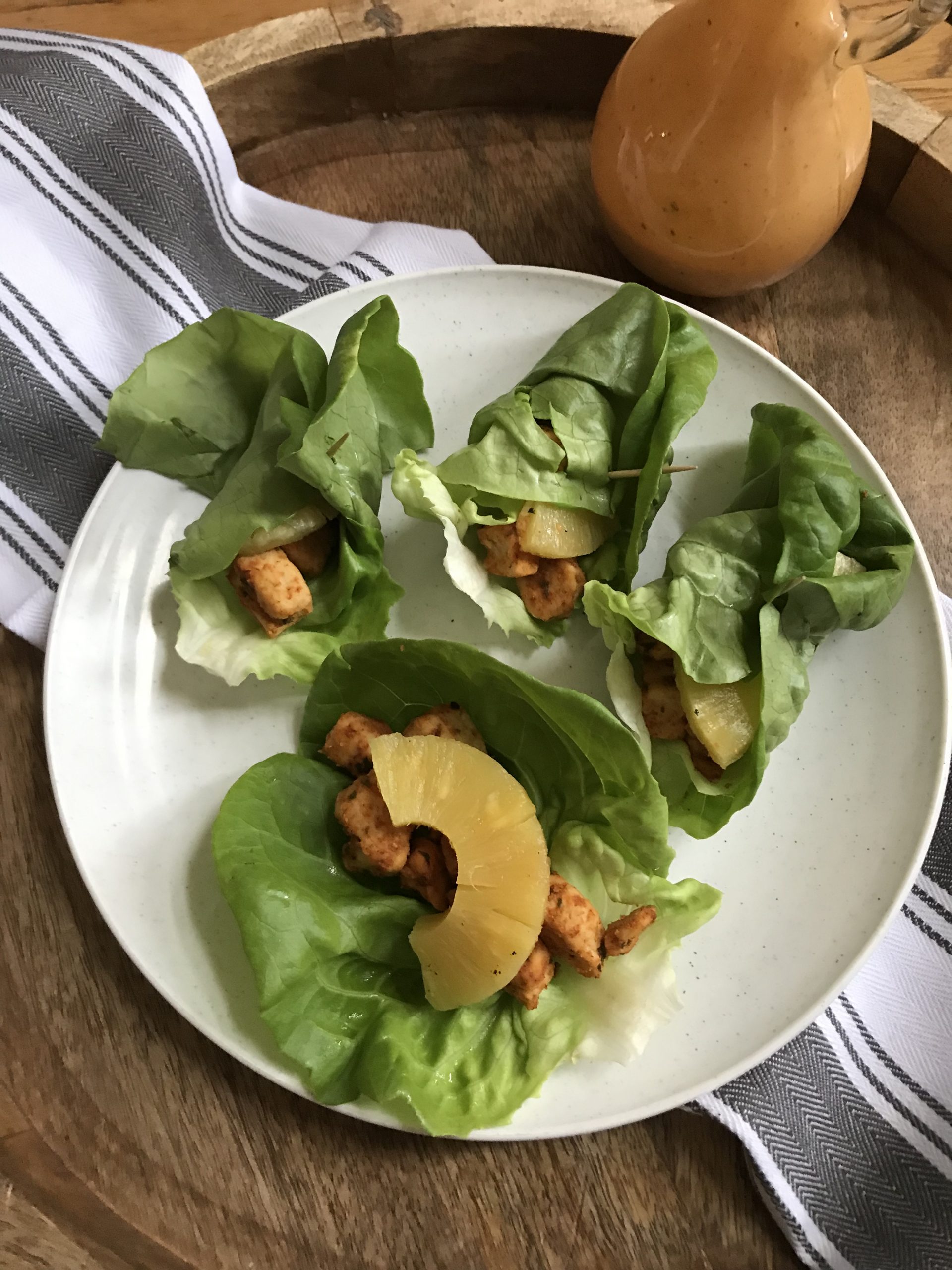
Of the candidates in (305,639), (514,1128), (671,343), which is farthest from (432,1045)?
(671,343)

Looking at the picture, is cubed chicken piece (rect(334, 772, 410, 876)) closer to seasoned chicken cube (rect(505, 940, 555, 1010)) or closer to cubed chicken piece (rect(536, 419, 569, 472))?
seasoned chicken cube (rect(505, 940, 555, 1010))

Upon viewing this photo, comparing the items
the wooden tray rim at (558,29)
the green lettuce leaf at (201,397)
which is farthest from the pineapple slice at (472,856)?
the wooden tray rim at (558,29)

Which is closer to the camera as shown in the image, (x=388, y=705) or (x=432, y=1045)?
(x=432, y=1045)

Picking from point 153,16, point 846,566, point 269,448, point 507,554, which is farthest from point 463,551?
point 153,16

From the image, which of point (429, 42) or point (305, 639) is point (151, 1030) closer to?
point (305, 639)

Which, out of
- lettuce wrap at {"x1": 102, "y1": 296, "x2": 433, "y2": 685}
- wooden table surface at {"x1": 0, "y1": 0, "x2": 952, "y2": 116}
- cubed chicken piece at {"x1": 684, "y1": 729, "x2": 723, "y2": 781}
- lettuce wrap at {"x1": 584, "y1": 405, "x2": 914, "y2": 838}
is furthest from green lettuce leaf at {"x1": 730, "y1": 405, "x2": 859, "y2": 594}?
wooden table surface at {"x1": 0, "y1": 0, "x2": 952, "y2": 116}

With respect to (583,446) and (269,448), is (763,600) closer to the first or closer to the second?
(583,446)
